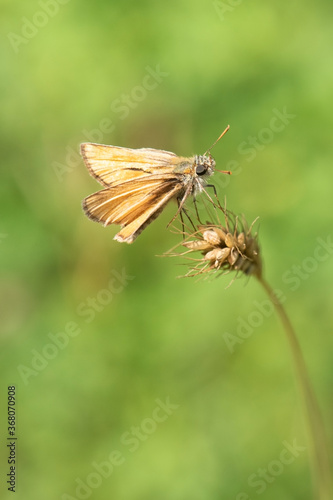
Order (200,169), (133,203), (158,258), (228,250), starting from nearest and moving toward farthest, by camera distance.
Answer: (228,250), (200,169), (133,203), (158,258)

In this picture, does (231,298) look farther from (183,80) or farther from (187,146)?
(183,80)

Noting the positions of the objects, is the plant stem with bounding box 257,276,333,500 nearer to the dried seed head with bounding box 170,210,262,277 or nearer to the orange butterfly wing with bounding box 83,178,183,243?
the dried seed head with bounding box 170,210,262,277

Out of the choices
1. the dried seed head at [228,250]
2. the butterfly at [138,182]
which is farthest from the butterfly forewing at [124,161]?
the dried seed head at [228,250]

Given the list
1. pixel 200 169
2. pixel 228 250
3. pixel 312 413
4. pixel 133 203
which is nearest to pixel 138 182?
pixel 133 203

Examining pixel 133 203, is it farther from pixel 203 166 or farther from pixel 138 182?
pixel 203 166

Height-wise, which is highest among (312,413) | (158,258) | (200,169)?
(200,169)

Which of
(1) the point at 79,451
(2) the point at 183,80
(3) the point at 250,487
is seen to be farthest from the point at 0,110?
(3) the point at 250,487
